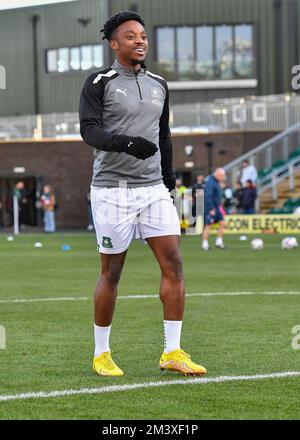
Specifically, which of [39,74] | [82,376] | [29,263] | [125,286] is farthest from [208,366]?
[39,74]

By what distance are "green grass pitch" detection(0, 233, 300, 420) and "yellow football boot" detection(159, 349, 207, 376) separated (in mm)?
90

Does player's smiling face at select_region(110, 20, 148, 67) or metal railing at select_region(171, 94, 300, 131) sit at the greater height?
player's smiling face at select_region(110, 20, 148, 67)

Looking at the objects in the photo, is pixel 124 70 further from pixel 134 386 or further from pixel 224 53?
pixel 224 53

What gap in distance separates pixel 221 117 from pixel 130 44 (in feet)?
143

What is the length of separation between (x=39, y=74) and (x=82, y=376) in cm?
5730

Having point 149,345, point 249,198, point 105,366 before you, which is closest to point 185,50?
point 249,198

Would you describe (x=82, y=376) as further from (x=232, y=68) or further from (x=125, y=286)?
(x=232, y=68)

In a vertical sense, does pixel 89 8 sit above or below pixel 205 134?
above

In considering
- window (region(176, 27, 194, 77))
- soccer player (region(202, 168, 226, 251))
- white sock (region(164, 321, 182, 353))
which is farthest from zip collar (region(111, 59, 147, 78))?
window (region(176, 27, 194, 77))

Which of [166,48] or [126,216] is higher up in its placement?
[166,48]

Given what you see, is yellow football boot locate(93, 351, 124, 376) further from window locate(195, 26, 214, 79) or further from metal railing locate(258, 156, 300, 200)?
window locate(195, 26, 214, 79)

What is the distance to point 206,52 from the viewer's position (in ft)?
197

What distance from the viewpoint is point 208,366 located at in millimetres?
9000

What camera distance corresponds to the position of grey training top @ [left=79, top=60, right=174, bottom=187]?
8492 millimetres
